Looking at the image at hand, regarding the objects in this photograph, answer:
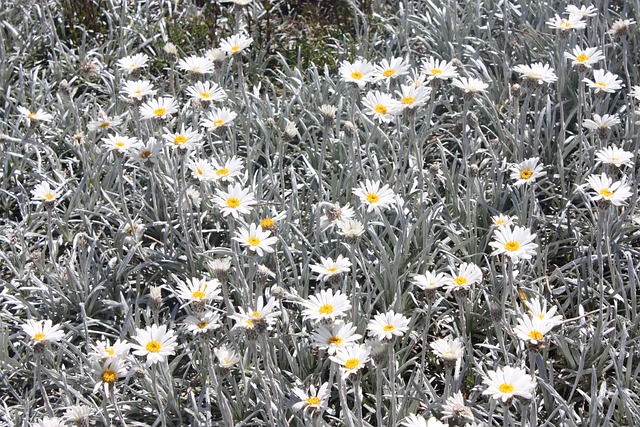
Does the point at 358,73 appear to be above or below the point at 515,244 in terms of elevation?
above

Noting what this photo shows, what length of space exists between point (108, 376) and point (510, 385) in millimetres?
1234

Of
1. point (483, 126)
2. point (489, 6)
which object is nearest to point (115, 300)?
point (483, 126)

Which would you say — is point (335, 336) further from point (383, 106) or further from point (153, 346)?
point (383, 106)

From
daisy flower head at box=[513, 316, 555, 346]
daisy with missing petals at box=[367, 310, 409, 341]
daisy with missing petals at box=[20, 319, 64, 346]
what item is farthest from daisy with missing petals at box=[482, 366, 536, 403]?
daisy with missing petals at box=[20, 319, 64, 346]

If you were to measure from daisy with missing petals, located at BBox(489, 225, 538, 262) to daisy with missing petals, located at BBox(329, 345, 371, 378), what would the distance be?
590 mm

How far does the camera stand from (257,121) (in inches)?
172

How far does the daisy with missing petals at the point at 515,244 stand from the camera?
2.68 metres

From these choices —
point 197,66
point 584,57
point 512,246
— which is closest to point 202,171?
point 197,66

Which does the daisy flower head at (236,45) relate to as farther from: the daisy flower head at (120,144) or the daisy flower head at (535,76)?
the daisy flower head at (535,76)

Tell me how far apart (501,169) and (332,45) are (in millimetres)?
1778

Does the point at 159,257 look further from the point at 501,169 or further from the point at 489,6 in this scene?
the point at 489,6

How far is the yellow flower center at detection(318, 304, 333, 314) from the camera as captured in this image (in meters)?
2.58

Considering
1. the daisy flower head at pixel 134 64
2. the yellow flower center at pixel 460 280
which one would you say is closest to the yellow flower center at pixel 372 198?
the yellow flower center at pixel 460 280

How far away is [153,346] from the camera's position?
8.73ft
